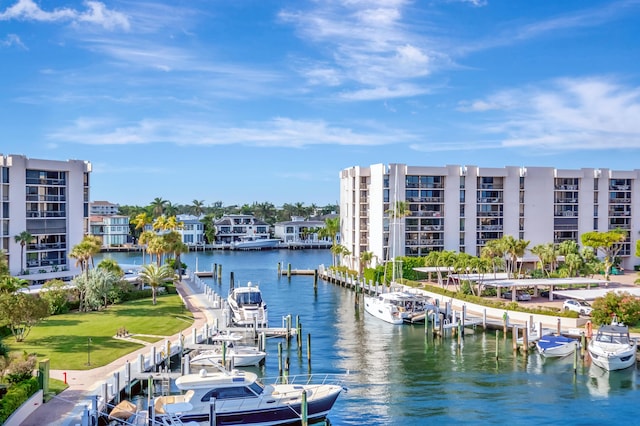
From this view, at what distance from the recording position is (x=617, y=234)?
89.0m

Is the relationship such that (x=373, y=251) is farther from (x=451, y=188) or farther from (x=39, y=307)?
(x=39, y=307)

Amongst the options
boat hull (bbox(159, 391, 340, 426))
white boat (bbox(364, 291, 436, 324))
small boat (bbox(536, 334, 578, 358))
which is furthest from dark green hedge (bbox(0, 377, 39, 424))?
white boat (bbox(364, 291, 436, 324))

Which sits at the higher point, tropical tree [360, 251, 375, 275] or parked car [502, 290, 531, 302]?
tropical tree [360, 251, 375, 275]

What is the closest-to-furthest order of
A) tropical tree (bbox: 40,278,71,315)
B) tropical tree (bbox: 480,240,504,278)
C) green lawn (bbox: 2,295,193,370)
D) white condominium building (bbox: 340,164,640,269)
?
green lawn (bbox: 2,295,193,370) < tropical tree (bbox: 40,278,71,315) < tropical tree (bbox: 480,240,504,278) < white condominium building (bbox: 340,164,640,269)

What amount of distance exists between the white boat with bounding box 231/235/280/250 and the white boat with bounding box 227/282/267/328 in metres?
109

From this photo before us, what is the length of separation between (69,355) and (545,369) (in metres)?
31.6

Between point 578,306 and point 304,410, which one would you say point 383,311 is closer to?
point 578,306

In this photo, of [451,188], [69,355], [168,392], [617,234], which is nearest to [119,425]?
[168,392]

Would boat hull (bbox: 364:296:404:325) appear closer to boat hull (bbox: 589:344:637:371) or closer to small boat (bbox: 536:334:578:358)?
small boat (bbox: 536:334:578:358)

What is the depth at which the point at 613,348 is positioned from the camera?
140 ft

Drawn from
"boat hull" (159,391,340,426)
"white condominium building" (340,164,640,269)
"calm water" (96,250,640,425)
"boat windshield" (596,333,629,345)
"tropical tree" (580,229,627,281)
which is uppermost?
"white condominium building" (340,164,640,269)

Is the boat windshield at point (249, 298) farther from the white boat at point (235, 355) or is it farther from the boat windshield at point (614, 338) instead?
the boat windshield at point (614, 338)

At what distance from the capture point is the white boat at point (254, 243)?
169000mm

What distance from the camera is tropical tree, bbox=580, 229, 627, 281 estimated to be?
8838cm
